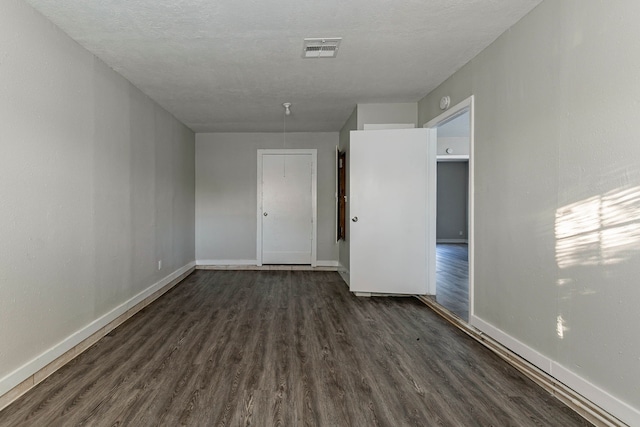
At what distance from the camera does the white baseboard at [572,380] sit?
4.99 ft

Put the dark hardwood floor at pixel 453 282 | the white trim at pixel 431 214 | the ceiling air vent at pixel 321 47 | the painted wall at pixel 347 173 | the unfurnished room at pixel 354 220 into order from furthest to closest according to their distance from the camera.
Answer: the painted wall at pixel 347 173 → the white trim at pixel 431 214 → the dark hardwood floor at pixel 453 282 → the ceiling air vent at pixel 321 47 → the unfurnished room at pixel 354 220

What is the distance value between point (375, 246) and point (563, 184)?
2.23 meters

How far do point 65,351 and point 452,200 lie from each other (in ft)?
31.6

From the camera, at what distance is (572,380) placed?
5.92 ft

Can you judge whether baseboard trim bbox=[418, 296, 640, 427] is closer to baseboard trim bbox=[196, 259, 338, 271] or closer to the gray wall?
baseboard trim bbox=[196, 259, 338, 271]

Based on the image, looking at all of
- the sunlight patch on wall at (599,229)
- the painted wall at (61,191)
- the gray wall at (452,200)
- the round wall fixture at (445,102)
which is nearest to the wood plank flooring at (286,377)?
the painted wall at (61,191)

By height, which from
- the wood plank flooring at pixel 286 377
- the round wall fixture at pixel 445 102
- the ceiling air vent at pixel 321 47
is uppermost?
the ceiling air vent at pixel 321 47

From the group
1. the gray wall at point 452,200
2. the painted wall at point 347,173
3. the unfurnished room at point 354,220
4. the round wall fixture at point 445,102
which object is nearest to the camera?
the unfurnished room at point 354,220

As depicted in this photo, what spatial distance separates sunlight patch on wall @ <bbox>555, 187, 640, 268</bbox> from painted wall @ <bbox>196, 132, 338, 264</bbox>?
156 inches

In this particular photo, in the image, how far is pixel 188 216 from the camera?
17.3ft

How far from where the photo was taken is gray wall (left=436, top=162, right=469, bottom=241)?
9.74 meters

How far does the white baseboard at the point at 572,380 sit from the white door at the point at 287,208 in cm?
362

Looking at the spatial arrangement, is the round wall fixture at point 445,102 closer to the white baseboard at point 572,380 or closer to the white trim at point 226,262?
the white baseboard at point 572,380

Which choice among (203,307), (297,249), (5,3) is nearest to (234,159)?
(297,249)
